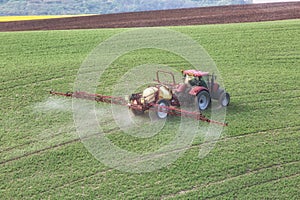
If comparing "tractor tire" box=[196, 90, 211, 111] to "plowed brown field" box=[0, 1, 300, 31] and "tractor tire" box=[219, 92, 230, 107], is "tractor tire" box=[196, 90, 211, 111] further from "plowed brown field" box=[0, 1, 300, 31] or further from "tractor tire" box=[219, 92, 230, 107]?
"plowed brown field" box=[0, 1, 300, 31]

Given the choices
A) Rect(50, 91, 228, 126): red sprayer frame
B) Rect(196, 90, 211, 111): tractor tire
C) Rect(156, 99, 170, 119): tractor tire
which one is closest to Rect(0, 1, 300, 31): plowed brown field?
Rect(50, 91, 228, 126): red sprayer frame

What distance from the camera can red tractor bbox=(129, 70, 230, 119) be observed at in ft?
53.5

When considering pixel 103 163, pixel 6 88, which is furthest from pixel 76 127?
pixel 6 88

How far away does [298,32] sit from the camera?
3072cm

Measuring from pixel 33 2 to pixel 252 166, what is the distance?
12947 centimetres

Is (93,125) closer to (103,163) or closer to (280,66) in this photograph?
(103,163)

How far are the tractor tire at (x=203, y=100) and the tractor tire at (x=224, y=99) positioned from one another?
20.7 inches

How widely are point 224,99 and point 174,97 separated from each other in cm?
226

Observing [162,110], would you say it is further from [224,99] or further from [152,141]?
[224,99]

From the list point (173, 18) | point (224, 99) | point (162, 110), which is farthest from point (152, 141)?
point (173, 18)

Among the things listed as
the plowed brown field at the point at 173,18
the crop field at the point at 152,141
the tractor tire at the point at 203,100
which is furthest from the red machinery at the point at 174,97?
the plowed brown field at the point at 173,18

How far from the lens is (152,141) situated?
15.1m

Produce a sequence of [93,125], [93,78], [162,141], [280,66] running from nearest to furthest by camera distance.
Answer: [162,141], [93,125], [93,78], [280,66]

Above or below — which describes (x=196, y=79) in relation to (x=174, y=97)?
above
